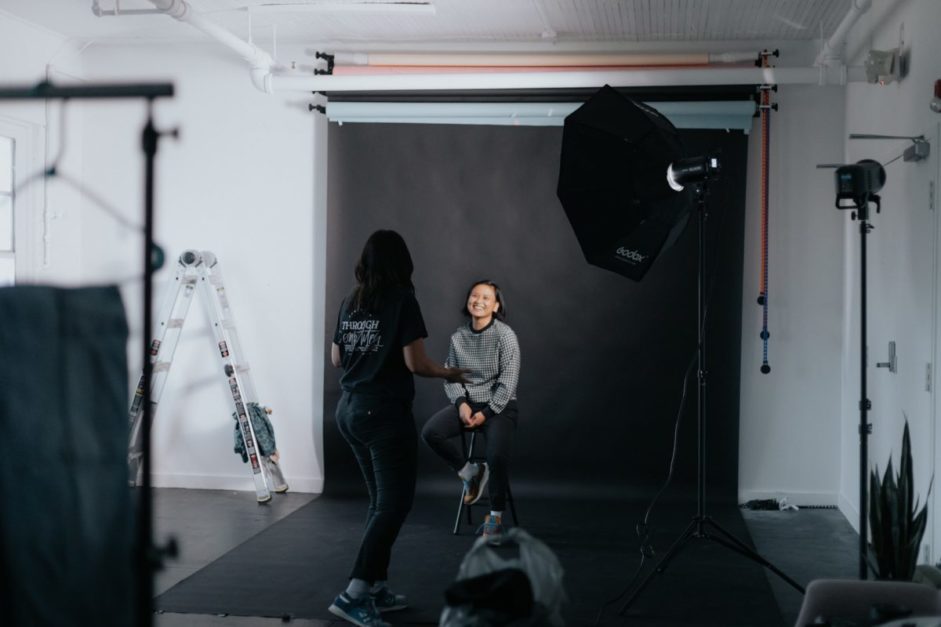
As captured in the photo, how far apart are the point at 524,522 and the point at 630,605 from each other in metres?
1.51

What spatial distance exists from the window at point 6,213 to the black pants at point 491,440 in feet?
8.68

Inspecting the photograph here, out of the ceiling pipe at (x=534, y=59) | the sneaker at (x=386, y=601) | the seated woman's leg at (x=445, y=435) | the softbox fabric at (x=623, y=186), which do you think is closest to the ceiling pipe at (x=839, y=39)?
the ceiling pipe at (x=534, y=59)

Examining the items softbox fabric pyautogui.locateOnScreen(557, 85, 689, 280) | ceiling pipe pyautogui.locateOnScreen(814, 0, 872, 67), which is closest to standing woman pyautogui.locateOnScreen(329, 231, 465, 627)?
softbox fabric pyautogui.locateOnScreen(557, 85, 689, 280)

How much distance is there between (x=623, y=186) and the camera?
3395mm

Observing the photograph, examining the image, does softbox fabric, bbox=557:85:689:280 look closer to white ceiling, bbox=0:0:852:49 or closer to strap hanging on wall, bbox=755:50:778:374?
white ceiling, bbox=0:0:852:49

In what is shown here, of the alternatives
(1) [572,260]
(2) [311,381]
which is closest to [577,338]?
(1) [572,260]

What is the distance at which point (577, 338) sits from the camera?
5473 millimetres

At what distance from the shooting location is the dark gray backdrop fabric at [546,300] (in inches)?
212

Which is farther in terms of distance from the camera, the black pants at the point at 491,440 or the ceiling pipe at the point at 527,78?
the ceiling pipe at the point at 527,78

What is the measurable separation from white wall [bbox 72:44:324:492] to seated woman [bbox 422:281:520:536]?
127cm

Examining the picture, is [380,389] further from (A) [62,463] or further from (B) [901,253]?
(B) [901,253]

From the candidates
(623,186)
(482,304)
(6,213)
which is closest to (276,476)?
(482,304)

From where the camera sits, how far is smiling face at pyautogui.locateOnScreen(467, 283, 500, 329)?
4723 mm

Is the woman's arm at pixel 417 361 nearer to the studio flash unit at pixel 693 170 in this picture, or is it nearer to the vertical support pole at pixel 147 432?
the studio flash unit at pixel 693 170
